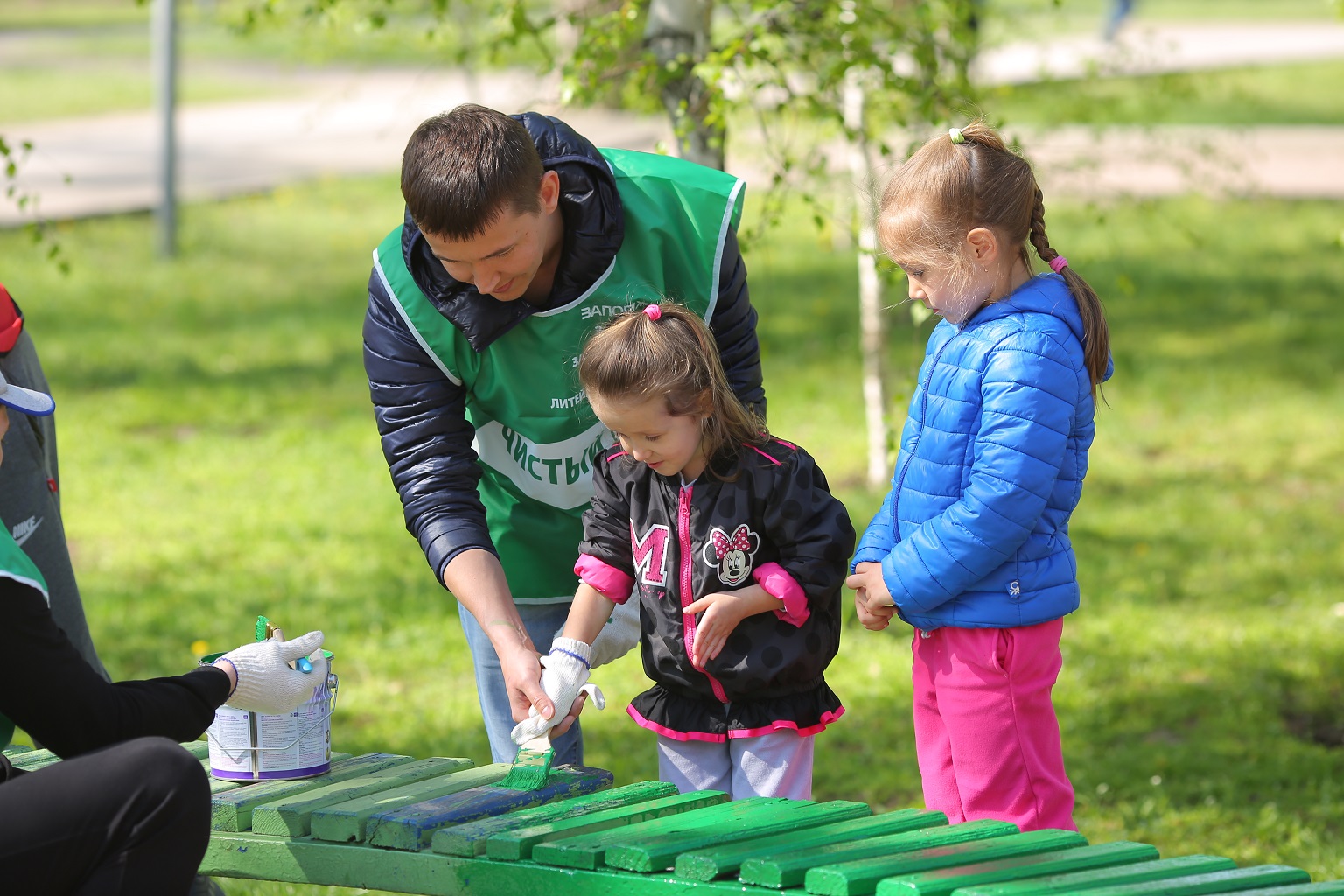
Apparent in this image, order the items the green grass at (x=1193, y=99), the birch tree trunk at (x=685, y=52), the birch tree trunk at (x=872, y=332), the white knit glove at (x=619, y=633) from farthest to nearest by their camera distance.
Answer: the green grass at (x=1193, y=99)
the birch tree trunk at (x=872, y=332)
the birch tree trunk at (x=685, y=52)
the white knit glove at (x=619, y=633)

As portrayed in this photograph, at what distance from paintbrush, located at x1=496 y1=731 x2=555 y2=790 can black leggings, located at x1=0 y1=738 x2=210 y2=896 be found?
0.67m

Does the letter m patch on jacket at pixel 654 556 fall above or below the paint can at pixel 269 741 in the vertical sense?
above

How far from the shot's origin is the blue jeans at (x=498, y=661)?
324 centimetres

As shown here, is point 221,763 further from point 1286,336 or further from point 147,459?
point 1286,336

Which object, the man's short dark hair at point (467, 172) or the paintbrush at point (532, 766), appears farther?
the paintbrush at point (532, 766)

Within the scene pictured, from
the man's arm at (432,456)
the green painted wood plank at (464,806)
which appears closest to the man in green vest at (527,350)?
the man's arm at (432,456)

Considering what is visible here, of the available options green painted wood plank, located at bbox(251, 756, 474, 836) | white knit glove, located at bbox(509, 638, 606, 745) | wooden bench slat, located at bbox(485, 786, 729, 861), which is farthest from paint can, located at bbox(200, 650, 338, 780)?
wooden bench slat, located at bbox(485, 786, 729, 861)

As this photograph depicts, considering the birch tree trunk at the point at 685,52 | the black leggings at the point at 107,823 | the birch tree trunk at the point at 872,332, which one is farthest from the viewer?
the birch tree trunk at the point at 872,332

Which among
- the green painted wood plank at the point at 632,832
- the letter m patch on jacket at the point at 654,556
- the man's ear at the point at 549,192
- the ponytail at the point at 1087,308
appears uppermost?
the man's ear at the point at 549,192

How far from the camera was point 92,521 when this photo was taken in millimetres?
6887

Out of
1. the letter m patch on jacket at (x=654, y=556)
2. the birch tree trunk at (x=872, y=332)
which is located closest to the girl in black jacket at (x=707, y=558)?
the letter m patch on jacket at (x=654, y=556)

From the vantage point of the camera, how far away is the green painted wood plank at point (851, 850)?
8.18 feet

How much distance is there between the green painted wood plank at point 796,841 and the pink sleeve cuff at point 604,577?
0.60 meters

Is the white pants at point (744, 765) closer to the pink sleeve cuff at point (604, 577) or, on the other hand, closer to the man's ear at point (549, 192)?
the pink sleeve cuff at point (604, 577)
